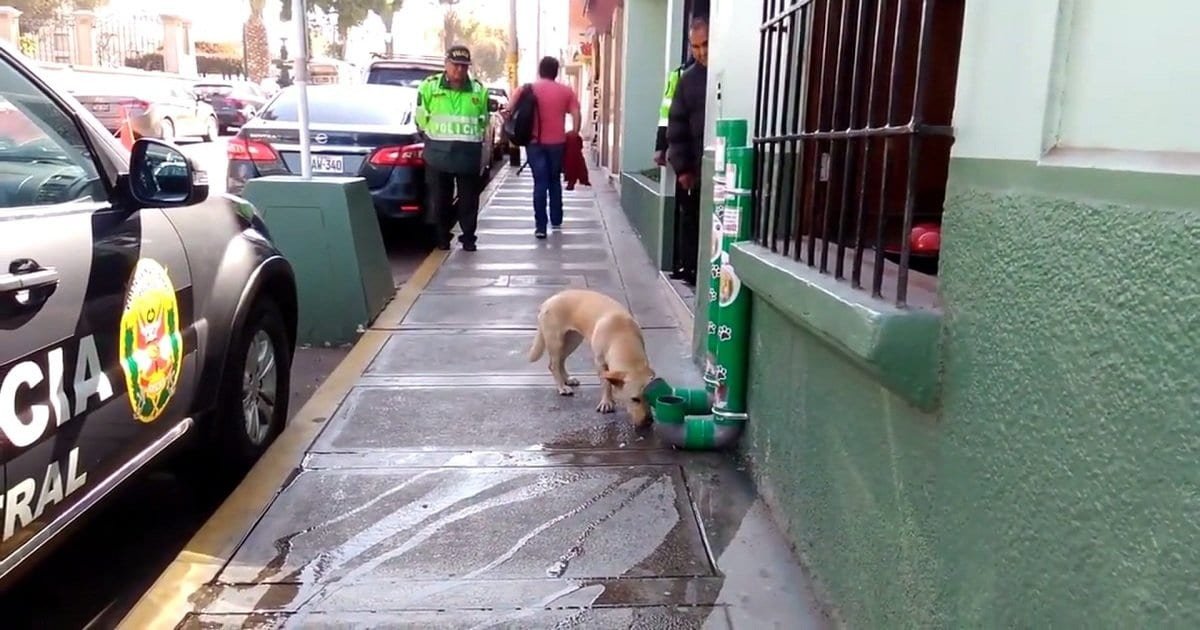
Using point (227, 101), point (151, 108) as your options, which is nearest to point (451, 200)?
point (151, 108)

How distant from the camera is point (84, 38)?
124 feet

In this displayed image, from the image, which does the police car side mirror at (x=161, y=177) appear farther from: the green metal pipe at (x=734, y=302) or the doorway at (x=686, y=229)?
the doorway at (x=686, y=229)

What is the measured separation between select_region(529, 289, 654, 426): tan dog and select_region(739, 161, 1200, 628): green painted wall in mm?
1769

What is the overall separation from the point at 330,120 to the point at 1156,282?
8767 mm

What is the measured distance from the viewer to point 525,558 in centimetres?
328

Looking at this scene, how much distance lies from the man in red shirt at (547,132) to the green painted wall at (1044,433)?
7.67 meters

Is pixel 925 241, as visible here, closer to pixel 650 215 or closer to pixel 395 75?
pixel 650 215

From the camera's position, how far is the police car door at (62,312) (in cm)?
234

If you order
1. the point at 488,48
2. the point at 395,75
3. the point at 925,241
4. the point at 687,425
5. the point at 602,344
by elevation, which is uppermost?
the point at 488,48

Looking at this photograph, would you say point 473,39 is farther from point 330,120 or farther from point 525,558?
point 525,558

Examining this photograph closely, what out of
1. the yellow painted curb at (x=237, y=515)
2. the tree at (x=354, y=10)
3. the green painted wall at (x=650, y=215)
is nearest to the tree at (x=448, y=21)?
the green painted wall at (x=650, y=215)

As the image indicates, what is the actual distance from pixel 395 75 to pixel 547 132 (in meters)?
7.94

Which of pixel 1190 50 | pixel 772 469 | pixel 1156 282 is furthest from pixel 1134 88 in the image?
pixel 772 469

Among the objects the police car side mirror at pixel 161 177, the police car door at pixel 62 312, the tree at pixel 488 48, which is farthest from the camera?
the tree at pixel 488 48
